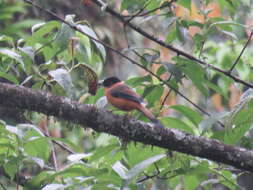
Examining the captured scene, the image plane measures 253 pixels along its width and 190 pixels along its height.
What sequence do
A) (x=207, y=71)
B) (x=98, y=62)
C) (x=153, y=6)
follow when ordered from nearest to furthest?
(x=207, y=71)
(x=153, y=6)
(x=98, y=62)

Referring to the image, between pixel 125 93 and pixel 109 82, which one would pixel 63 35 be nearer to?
pixel 125 93

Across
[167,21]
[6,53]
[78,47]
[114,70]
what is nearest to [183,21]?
[167,21]

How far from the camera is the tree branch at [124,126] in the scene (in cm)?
270

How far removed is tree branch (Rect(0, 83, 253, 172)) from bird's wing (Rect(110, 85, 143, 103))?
33.3 inches

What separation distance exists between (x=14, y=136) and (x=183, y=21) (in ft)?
4.57

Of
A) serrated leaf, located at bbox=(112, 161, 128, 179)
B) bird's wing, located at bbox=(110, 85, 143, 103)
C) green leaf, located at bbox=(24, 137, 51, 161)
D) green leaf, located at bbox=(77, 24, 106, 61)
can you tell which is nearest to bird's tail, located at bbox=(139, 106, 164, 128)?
bird's wing, located at bbox=(110, 85, 143, 103)

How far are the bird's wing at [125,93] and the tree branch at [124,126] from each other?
85 centimetres

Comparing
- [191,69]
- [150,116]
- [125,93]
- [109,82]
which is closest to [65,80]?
[150,116]

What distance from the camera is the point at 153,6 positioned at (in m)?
3.28

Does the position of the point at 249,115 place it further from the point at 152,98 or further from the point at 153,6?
the point at 153,6

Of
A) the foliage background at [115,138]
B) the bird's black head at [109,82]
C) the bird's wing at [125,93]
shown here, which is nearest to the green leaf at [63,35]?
the foliage background at [115,138]

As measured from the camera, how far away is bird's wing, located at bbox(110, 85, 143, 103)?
3.74m

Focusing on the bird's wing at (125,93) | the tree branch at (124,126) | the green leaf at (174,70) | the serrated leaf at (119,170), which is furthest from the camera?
the bird's wing at (125,93)

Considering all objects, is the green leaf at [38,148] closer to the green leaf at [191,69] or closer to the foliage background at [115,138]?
the foliage background at [115,138]
